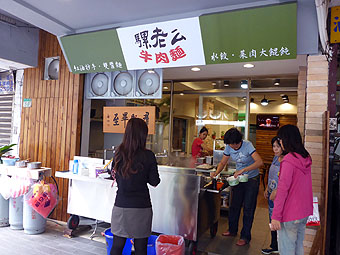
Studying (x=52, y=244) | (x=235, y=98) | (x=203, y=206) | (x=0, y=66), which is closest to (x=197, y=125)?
(x=235, y=98)

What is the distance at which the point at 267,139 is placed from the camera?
424 inches

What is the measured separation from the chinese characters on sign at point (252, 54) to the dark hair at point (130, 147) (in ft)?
5.54

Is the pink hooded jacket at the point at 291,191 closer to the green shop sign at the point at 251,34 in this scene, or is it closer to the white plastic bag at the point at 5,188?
the green shop sign at the point at 251,34

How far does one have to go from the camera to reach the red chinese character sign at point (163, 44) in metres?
3.71

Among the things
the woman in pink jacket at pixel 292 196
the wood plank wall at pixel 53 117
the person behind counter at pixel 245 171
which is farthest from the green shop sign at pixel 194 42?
the woman in pink jacket at pixel 292 196

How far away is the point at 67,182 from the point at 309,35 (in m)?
4.33

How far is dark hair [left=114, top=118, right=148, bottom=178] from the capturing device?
8.00 ft

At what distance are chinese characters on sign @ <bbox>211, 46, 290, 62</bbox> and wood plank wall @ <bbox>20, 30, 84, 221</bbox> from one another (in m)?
2.49

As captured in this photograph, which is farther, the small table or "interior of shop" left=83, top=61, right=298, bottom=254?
"interior of shop" left=83, top=61, right=298, bottom=254

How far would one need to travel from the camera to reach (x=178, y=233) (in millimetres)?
3691

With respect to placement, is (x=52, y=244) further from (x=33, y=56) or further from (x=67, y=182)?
(x=33, y=56)

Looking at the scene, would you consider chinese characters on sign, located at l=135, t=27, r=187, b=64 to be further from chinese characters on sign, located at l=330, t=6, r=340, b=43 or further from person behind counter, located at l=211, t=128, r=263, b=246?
chinese characters on sign, located at l=330, t=6, r=340, b=43

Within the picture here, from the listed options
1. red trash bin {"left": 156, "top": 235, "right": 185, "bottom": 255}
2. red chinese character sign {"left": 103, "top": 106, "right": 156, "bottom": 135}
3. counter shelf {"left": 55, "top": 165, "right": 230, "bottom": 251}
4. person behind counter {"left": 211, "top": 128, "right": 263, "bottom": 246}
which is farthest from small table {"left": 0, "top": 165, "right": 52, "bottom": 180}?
person behind counter {"left": 211, "top": 128, "right": 263, "bottom": 246}

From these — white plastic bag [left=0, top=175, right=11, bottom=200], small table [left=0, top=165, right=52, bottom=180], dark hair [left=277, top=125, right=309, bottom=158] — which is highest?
dark hair [left=277, top=125, right=309, bottom=158]
